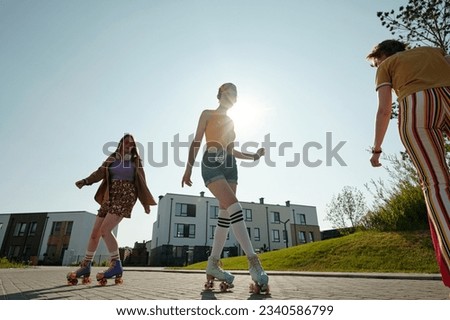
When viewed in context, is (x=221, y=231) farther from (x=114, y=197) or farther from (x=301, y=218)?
(x=301, y=218)

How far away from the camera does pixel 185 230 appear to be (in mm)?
40250

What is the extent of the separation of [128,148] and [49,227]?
151ft

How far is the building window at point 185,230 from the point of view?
130ft

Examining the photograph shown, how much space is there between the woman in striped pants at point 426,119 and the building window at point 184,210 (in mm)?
40075

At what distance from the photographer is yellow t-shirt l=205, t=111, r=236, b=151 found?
3.22 metres

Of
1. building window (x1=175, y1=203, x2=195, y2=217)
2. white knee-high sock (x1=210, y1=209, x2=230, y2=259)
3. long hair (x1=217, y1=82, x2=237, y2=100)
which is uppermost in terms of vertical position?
building window (x1=175, y1=203, x2=195, y2=217)

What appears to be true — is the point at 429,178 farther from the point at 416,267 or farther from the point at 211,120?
the point at 416,267

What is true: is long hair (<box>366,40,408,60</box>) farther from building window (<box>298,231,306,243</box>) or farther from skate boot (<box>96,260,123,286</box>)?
building window (<box>298,231,306,243</box>)

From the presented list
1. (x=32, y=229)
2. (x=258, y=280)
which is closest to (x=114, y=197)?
(x=258, y=280)

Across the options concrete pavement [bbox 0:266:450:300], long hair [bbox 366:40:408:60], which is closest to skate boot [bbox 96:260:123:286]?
concrete pavement [bbox 0:266:450:300]

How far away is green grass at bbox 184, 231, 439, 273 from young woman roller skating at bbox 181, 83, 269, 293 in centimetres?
477

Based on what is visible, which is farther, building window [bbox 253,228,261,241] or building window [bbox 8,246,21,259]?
building window [bbox 253,228,261,241]

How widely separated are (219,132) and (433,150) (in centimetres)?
203

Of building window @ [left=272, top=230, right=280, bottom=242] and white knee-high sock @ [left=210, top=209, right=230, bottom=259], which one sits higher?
building window @ [left=272, top=230, right=280, bottom=242]
